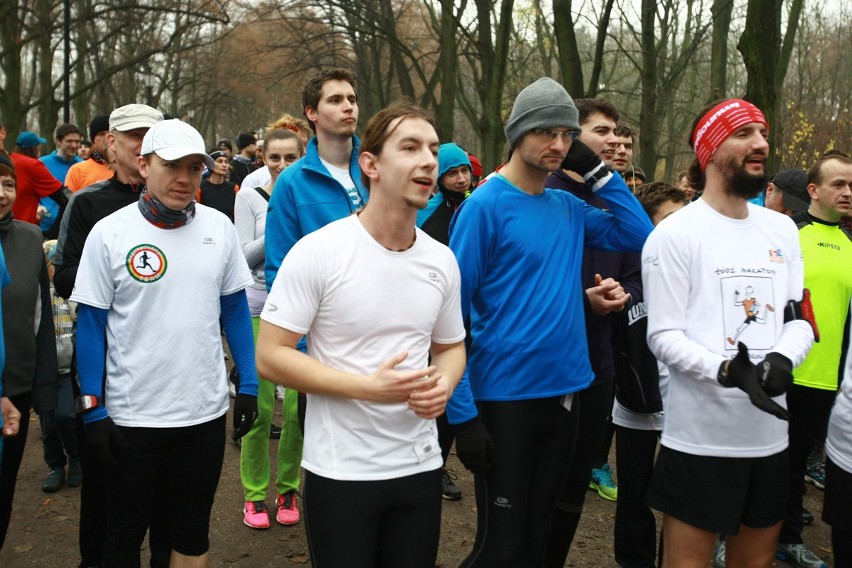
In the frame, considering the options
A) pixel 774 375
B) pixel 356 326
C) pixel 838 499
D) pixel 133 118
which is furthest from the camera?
pixel 133 118

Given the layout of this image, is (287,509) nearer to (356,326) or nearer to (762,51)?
(356,326)

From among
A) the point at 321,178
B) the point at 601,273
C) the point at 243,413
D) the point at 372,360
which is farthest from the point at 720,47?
the point at 372,360

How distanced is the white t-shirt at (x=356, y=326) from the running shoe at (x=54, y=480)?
384 cm

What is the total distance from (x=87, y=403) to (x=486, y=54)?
55.4 feet

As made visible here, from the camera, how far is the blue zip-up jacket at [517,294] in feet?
11.1

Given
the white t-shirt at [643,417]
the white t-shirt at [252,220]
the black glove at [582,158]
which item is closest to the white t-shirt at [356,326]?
the black glove at [582,158]

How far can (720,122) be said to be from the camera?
3428mm

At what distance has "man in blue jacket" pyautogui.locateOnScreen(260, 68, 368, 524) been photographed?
14.2 ft

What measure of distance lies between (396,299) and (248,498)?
3.00 meters

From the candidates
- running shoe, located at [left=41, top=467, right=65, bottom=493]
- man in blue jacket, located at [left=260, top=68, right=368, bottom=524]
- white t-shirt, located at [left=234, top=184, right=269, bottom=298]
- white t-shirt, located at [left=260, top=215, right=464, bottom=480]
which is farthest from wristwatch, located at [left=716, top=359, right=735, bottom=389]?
running shoe, located at [left=41, top=467, right=65, bottom=493]

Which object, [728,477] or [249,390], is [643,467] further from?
[249,390]

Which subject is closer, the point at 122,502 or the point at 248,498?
the point at 122,502

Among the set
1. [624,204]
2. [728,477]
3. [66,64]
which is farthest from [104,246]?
[66,64]

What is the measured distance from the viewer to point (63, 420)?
18.0 ft
